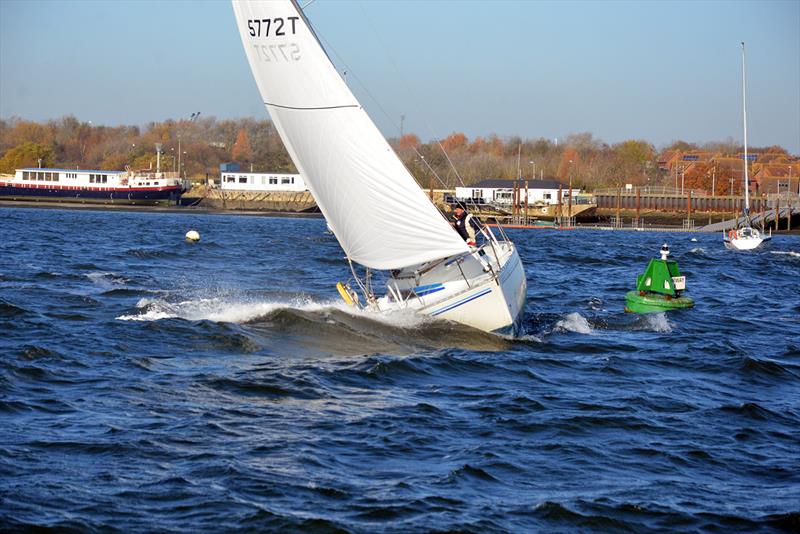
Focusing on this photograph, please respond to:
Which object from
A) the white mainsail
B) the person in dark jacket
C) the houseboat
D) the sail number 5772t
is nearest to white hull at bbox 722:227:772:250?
the person in dark jacket

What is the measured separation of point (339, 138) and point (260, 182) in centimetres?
8955

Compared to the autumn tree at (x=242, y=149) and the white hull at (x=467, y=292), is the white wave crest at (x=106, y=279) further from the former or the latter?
the autumn tree at (x=242, y=149)

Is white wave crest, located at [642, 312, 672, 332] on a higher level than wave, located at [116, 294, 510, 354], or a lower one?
lower

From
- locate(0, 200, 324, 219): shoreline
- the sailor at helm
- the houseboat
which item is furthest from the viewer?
the houseboat

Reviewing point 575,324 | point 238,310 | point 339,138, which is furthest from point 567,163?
point 339,138

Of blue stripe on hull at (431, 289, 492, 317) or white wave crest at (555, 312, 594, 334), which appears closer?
blue stripe on hull at (431, 289, 492, 317)

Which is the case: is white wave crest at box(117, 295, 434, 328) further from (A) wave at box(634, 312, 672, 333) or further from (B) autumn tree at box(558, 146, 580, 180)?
(B) autumn tree at box(558, 146, 580, 180)

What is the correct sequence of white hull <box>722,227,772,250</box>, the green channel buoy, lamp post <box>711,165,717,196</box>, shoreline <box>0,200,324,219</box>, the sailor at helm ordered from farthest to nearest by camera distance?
1. lamp post <box>711,165,717,196</box>
2. shoreline <box>0,200,324,219</box>
3. white hull <box>722,227,772,250</box>
4. the green channel buoy
5. the sailor at helm

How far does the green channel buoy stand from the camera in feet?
73.2

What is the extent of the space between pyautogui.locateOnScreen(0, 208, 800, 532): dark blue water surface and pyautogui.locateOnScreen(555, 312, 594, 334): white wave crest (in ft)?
0.25

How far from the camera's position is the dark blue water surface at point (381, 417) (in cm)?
904

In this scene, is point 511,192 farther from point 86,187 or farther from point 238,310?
point 238,310

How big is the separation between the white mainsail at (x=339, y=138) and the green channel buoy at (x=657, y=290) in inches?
265

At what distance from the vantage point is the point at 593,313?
73.3 ft
